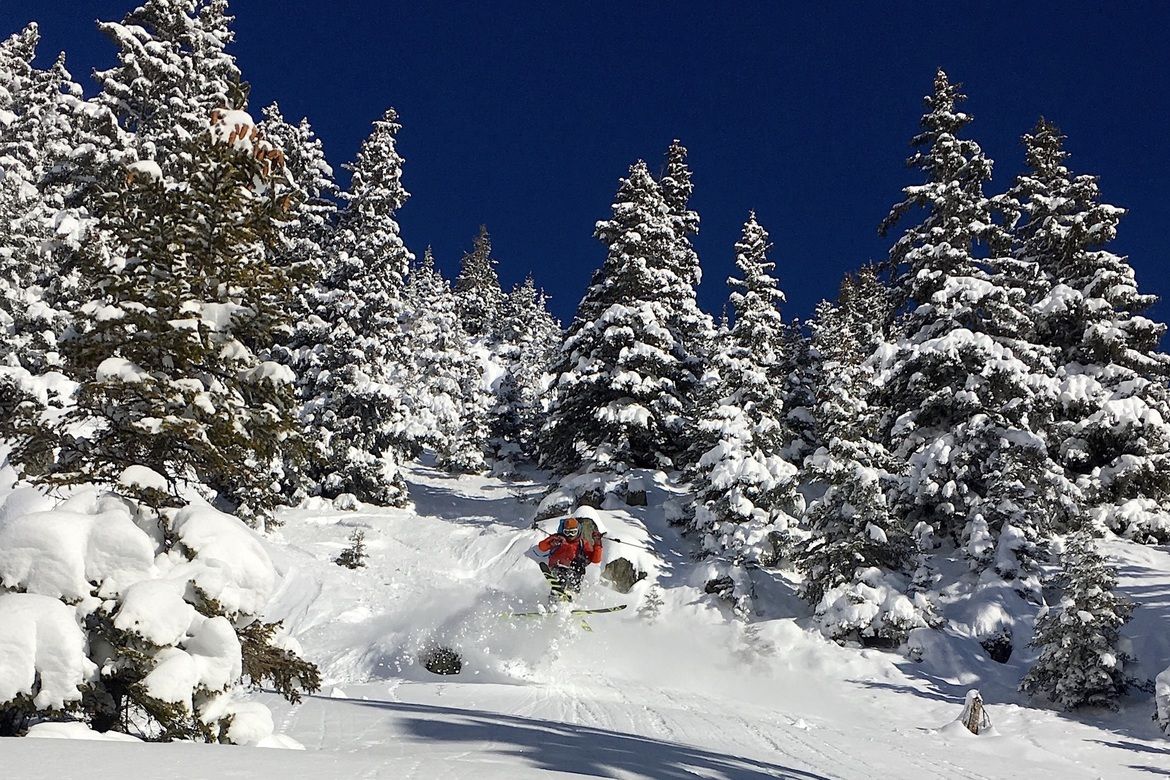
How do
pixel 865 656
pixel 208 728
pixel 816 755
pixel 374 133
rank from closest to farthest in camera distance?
pixel 208 728 → pixel 816 755 → pixel 865 656 → pixel 374 133

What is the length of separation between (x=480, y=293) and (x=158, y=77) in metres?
77.0

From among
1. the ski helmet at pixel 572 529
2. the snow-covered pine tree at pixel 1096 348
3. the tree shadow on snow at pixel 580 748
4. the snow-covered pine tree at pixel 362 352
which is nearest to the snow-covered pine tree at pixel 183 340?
the tree shadow on snow at pixel 580 748

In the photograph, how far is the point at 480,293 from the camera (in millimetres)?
98500

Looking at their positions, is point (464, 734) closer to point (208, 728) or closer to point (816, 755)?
point (208, 728)

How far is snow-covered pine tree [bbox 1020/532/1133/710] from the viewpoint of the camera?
13.0 meters

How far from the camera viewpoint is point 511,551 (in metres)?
23.8

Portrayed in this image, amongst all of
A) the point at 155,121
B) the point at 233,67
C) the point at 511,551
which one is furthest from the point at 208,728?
the point at 233,67

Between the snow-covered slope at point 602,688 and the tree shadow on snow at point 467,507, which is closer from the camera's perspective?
the snow-covered slope at point 602,688

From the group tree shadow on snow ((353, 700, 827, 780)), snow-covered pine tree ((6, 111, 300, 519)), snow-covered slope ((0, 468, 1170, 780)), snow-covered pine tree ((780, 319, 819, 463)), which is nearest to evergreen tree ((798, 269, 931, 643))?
snow-covered slope ((0, 468, 1170, 780))

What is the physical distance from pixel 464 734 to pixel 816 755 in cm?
505

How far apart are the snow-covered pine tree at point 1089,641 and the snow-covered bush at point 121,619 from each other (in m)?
13.7

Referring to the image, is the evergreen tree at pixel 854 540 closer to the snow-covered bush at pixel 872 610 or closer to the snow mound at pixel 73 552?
the snow-covered bush at pixel 872 610

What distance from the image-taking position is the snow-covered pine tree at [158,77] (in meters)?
21.0

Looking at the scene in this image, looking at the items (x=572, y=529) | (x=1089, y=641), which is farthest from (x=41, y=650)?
(x=1089, y=641)
